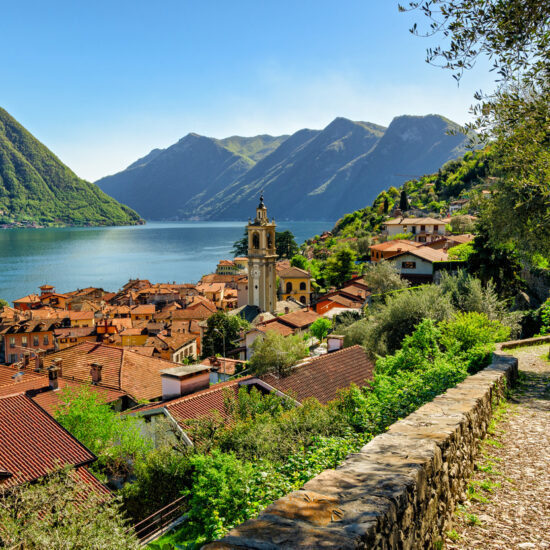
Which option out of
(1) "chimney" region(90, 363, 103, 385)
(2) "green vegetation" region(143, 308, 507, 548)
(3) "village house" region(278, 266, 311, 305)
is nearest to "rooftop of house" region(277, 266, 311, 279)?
(3) "village house" region(278, 266, 311, 305)

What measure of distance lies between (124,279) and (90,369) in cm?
10011

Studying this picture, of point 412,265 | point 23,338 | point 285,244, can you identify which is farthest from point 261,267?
point 285,244

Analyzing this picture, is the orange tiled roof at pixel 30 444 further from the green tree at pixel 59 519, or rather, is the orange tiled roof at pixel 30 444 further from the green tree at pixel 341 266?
the green tree at pixel 341 266

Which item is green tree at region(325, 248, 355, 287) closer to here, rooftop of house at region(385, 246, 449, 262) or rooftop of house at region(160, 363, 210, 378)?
rooftop of house at region(385, 246, 449, 262)

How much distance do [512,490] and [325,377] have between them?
1078 cm

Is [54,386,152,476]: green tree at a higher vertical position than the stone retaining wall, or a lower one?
lower

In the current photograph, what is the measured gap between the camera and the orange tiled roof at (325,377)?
14055 millimetres

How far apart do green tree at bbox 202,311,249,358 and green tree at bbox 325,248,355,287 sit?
16862mm

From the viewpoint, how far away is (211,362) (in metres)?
24.7

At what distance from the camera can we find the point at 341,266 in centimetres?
5503

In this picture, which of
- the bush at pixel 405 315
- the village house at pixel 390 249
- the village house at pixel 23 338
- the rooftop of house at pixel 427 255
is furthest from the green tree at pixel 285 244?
the bush at pixel 405 315

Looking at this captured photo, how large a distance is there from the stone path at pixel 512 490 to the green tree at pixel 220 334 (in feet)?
107

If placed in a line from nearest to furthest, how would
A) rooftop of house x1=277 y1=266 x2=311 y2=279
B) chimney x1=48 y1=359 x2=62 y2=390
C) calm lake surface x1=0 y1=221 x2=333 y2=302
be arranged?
chimney x1=48 y1=359 x2=62 y2=390 < rooftop of house x1=277 y1=266 x2=311 y2=279 < calm lake surface x1=0 y1=221 x2=333 y2=302

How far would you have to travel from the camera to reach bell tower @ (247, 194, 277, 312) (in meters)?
50.9
